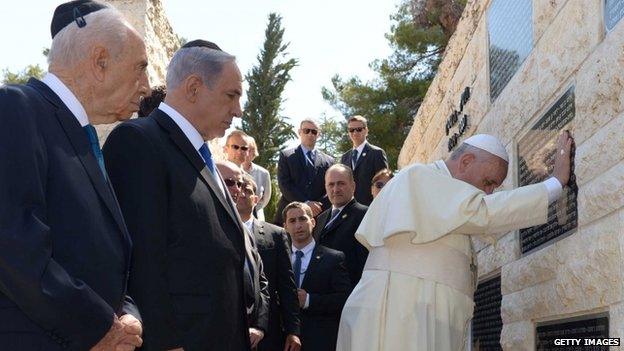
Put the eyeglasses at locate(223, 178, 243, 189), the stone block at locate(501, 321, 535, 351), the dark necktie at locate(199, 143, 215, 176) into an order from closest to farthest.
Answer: the dark necktie at locate(199, 143, 215, 176), the stone block at locate(501, 321, 535, 351), the eyeglasses at locate(223, 178, 243, 189)

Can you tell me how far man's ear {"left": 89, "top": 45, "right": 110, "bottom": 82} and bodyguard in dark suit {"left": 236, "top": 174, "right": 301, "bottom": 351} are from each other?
9.79ft

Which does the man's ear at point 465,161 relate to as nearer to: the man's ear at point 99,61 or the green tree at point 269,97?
the man's ear at point 99,61

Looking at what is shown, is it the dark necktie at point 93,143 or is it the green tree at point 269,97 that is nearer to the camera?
the dark necktie at point 93,143

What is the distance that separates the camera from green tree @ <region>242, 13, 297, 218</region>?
123ft

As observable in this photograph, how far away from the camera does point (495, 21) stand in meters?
7.11

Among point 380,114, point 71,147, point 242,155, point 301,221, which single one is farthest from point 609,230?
point 380,114

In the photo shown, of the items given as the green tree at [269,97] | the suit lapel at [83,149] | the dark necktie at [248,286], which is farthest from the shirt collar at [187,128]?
the green tree at [269,97]

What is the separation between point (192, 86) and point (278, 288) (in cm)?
245

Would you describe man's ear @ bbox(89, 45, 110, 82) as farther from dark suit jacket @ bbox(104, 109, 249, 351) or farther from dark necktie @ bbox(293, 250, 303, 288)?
dark necktie @ bbox(293, 250, 303, 288)

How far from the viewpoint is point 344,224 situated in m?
6.86

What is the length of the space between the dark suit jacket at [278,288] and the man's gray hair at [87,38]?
3130 millimetres

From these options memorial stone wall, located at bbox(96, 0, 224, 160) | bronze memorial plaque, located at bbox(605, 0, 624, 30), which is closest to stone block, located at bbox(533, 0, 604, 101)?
bronze memorial plaque, located at bbox(605, 0, 624, 30)

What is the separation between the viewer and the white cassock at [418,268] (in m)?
4.50

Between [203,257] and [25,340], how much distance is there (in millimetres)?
1060
